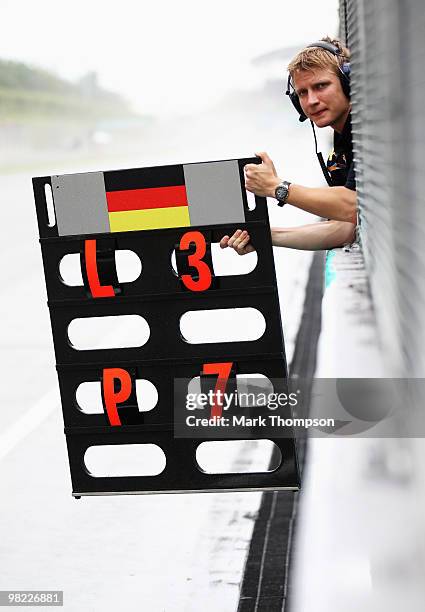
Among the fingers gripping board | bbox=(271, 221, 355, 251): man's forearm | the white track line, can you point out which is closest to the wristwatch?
the fingers gripping board

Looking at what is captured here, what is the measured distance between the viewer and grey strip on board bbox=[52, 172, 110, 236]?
3.12 meters

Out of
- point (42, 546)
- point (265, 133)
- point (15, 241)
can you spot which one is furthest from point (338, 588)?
point (265, 133)

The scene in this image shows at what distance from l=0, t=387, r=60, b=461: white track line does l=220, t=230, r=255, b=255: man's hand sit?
12.7 feet

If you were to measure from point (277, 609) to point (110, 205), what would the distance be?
5.77ft

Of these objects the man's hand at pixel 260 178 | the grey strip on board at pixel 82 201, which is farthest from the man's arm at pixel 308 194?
the grey strip on board at pixel 82 201

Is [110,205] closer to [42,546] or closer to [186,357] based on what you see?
[186,357]

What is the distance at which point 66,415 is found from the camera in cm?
337

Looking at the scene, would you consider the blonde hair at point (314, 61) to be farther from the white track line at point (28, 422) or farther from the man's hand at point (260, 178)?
the white track line at point (28, 422)

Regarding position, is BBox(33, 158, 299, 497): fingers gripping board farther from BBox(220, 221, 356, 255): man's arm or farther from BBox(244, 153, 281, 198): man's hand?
BBox(220, 221, 356, 255): man's arm

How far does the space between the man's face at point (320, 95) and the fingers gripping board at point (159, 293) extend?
0.87 m

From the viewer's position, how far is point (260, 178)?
3.03 m

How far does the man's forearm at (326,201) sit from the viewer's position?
11.4 ft

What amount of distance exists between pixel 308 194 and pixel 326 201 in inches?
5.7

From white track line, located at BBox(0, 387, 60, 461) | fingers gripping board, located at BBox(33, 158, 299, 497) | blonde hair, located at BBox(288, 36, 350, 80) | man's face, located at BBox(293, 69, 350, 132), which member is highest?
blonde hair, located at BBox(288, 36, 350, 80)
